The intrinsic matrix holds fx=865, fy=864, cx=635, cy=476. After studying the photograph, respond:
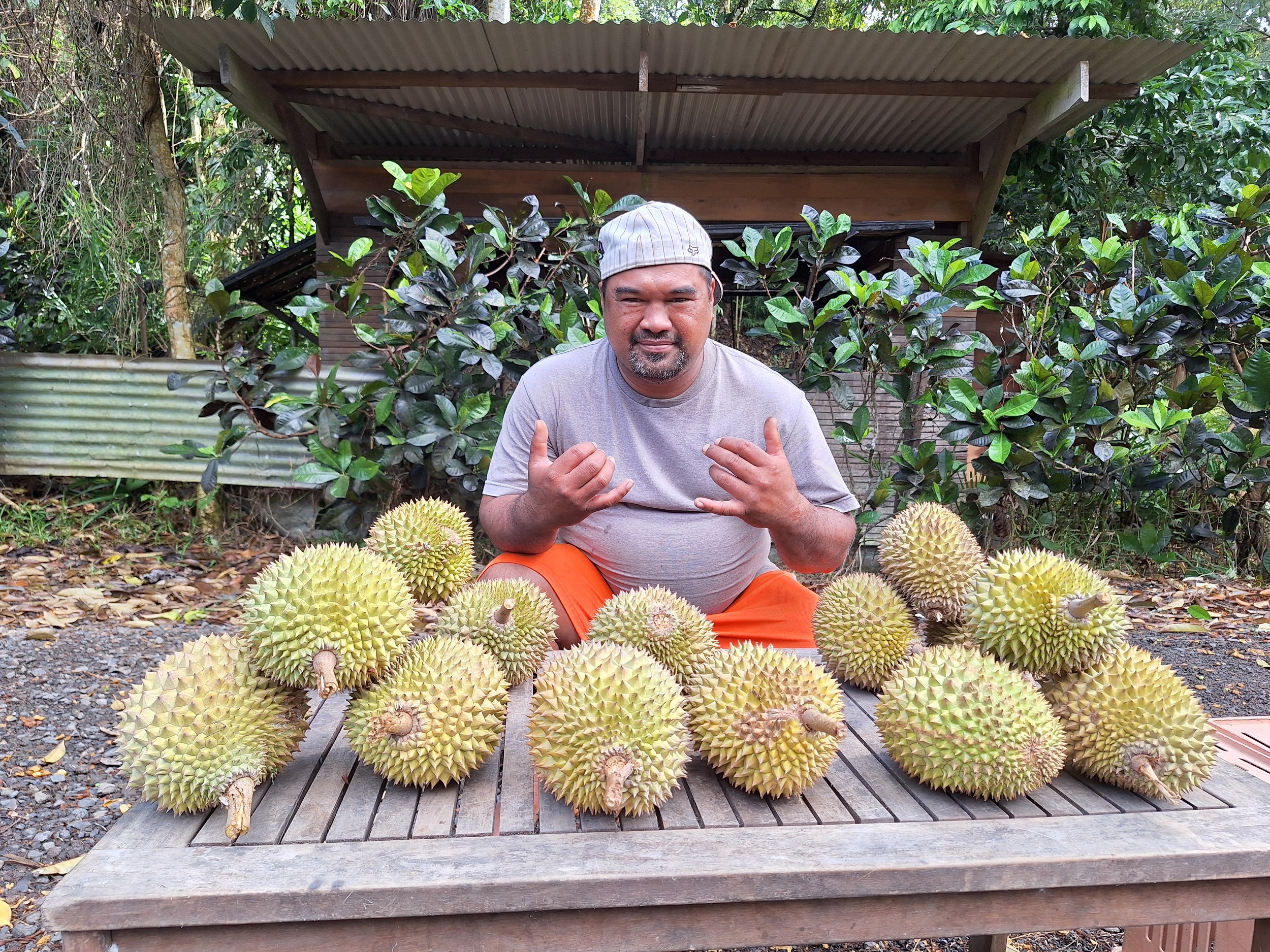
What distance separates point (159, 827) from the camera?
4.27 feet

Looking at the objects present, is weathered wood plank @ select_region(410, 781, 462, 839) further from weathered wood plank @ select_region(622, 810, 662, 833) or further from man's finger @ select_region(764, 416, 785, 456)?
man's finger @ select_region(764, 416, 785, 456)

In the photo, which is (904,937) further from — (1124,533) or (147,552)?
(147,552)

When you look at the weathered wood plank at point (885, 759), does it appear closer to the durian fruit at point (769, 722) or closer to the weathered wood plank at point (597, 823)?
the durian fruit at point (769, 722)

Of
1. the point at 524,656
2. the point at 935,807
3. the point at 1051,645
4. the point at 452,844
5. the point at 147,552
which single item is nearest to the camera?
the point at 452,844

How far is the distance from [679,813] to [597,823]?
0.43 ft

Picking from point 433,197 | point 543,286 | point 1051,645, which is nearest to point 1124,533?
point 543,286

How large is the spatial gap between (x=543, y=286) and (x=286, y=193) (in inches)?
141

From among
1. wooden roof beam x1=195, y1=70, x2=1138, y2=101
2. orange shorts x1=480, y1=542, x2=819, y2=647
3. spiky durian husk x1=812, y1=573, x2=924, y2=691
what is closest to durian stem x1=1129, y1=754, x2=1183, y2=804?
spiky durian husk x1=812, y1=573, x2=924, y2=691

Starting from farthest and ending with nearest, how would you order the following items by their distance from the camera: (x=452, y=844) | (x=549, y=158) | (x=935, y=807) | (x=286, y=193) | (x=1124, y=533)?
(x=286, y=193) → (x=549, y=158) → (x=1124, y=533) → (x=935, y=807) → (x=452, y=844)

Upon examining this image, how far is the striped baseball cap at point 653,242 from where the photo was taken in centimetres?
219

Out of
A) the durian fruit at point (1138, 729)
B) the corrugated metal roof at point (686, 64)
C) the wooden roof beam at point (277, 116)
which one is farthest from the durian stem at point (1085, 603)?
the wooden roof beam at point (277, 116)

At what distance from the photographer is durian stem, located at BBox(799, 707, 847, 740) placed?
1.30m

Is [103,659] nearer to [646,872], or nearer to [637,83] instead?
[646,872]

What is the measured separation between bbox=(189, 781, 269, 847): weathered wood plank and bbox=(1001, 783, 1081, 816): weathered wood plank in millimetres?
1184
